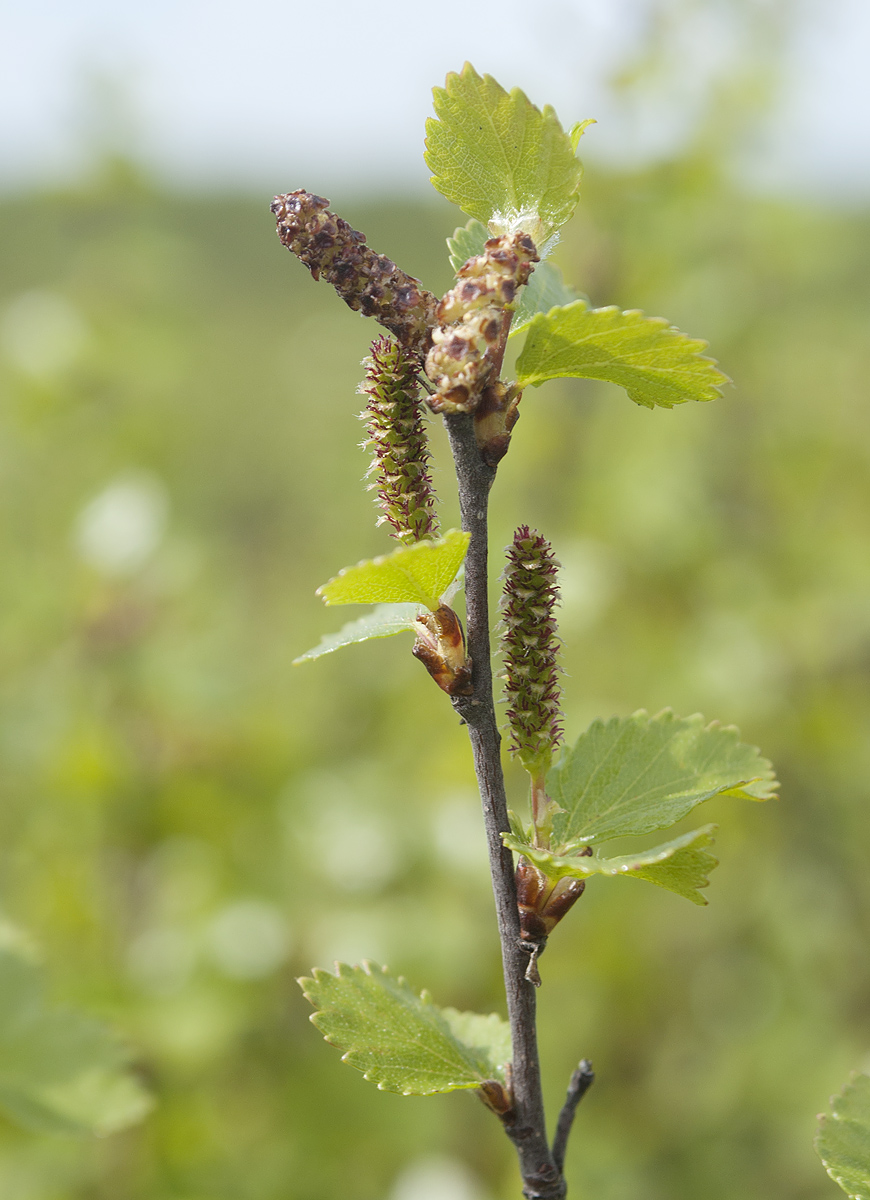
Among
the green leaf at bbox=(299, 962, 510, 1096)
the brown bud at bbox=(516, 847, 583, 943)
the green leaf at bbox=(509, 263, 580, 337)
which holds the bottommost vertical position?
the green leaf at bbox=(299, 962, 510, 1096)

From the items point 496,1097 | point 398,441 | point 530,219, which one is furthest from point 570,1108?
point 530,219

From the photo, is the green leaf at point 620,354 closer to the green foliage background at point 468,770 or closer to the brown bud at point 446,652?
the brown bud at point 446,652

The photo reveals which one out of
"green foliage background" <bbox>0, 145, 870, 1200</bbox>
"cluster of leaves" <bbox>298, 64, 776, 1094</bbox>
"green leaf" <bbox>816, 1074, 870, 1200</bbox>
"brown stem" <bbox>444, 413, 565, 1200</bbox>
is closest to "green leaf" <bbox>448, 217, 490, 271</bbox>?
"cluster of leaves" <bbox>298, 64, 776, 1094</bbox>

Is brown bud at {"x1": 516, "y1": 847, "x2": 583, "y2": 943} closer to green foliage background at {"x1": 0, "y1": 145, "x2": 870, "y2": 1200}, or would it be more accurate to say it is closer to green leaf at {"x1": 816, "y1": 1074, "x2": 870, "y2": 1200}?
green leaf at {"x1": 816, "y1": 1074, "x2": 870, "y2": 1200}

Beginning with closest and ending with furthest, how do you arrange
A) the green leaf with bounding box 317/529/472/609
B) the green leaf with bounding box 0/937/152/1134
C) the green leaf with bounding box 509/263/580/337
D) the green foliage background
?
1. the green leaf with bounding box 317/529/472/609
2. the green leaf with bounding box 509/263/580/337
3. the green leaf with bounding box 0/937/152/1134
4. the green foliage background

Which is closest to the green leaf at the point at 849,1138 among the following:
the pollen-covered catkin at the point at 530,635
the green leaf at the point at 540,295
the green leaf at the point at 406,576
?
the pollen-covered catkin at the point at 530,635

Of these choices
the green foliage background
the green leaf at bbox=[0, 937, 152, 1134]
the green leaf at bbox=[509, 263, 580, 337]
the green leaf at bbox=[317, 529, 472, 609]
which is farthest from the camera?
the green foliage background
